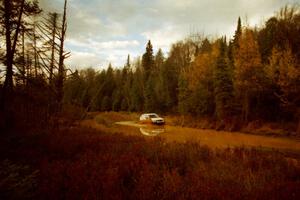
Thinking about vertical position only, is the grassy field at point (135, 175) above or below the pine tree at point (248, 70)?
below

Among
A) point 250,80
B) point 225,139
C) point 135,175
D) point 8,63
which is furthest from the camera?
point 250,80

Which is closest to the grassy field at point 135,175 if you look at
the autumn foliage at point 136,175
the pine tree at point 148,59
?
the autumn foliage at point 136,175

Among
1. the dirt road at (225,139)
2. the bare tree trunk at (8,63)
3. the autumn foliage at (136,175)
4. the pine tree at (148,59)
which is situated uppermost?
→ the pine tree at (148,59)

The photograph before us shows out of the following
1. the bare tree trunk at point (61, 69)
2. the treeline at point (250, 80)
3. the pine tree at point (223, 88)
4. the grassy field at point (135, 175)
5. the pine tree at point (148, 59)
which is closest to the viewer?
the grassy field at point (135, 175)

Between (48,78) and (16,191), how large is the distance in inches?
633

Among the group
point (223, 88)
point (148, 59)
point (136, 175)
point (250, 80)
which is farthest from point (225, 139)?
point (148, 59)

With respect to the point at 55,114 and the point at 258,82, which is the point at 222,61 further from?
the point at 55,114

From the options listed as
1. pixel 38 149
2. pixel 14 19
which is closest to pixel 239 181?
pixel 38 149

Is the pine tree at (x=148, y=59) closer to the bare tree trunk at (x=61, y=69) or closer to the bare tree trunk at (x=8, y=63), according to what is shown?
the bare tree trunk at (x=61, y=69)

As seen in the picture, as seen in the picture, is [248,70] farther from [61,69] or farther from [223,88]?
[61,69]

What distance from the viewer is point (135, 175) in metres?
7.45

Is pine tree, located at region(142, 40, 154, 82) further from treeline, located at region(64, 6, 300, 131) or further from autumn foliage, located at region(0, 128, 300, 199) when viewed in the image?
autumn foliage, located at region(0, 128, 300, 199)

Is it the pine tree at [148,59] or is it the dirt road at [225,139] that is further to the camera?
the pine tree at [148,59]

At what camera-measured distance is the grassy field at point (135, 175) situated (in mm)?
5695
